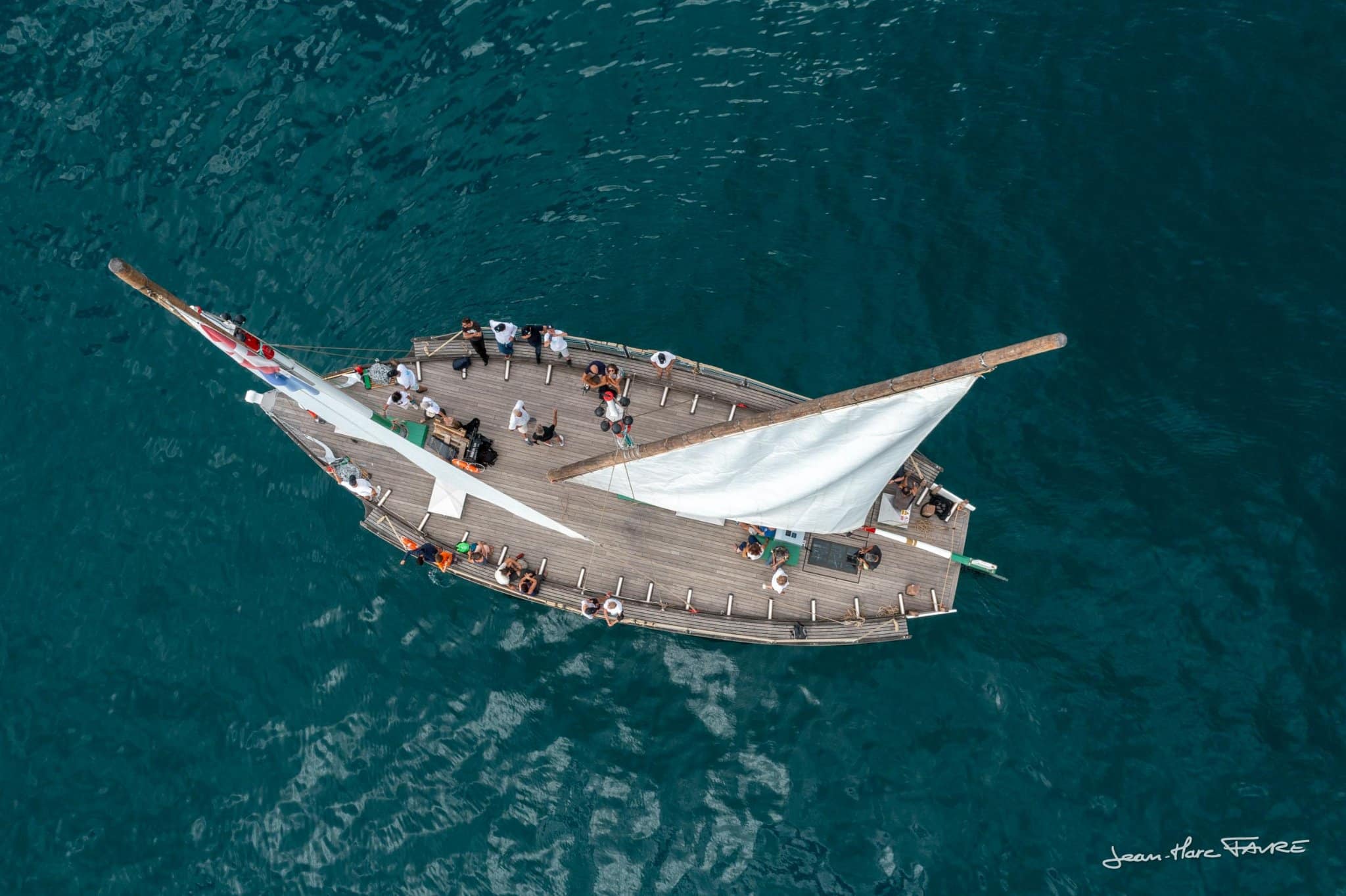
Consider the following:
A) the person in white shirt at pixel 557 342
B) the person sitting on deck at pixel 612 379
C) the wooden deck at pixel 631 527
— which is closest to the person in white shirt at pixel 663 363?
the wooden deck at pixel 631 527

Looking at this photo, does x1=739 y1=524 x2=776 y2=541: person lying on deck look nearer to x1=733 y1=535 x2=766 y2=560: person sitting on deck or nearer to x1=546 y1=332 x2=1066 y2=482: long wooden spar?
x1=733 y1=535 x2=766 y2=560: person sitting on deck

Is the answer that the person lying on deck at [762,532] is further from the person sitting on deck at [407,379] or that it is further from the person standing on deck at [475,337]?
the person sitting on deck at [407,379]

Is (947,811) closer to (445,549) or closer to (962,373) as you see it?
(962,373)

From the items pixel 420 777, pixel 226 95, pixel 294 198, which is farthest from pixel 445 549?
pixel 226 95
